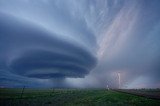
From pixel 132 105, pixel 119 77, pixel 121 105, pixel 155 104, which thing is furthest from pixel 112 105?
pixel 119 77

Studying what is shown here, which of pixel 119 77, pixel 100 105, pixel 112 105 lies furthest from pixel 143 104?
pixel 119 77

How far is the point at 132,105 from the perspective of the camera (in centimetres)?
2545

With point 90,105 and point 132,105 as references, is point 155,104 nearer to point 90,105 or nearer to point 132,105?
point 132,105

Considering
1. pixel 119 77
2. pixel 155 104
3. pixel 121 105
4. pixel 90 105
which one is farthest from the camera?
pixel 119 77

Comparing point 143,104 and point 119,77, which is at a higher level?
point 119,77

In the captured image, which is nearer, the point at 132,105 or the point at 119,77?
the point at 132,105

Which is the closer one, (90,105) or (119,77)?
(90,105)

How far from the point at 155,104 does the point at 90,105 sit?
9.60 meters

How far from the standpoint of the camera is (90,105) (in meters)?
28.3

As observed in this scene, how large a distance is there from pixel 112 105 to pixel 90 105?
3.44 meters

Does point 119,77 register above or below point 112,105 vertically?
above

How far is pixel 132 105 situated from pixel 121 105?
1695 millimetres

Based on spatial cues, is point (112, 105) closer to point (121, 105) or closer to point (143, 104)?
point (121, 105)

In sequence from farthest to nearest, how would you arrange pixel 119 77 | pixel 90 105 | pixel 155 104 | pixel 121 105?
1. pixel 119 77
2. pixel 90 105
3. pixel 121 105
4. pixel 155 104
